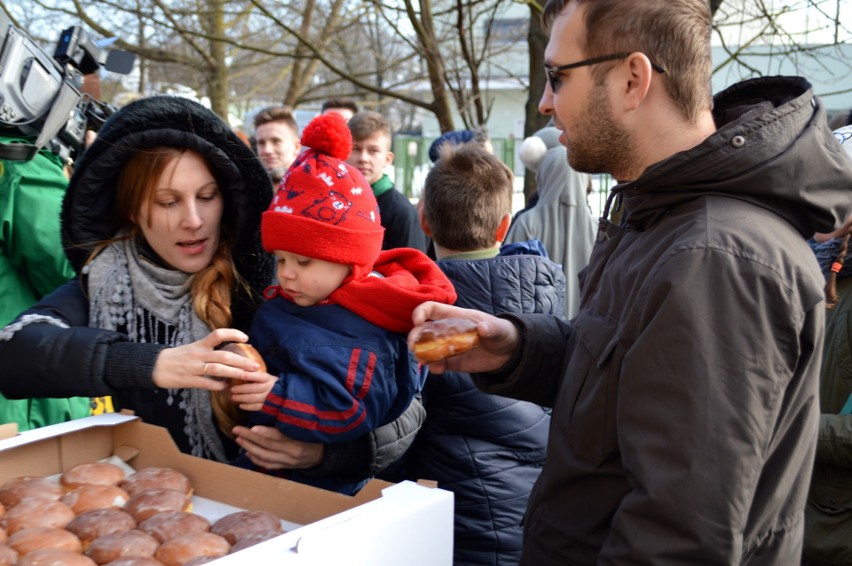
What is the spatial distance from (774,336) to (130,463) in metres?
1.45

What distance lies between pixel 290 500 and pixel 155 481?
0.32 m

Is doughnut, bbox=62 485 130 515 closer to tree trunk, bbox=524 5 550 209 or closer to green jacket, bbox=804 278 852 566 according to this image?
green jacket, bbox=804 278 852 566

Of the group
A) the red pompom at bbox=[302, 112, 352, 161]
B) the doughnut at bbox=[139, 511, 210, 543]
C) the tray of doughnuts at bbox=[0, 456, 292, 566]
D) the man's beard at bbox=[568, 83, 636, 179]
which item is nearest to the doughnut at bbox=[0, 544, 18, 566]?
the tray of doughnuts at bbox=[0, 456, 292, 566]

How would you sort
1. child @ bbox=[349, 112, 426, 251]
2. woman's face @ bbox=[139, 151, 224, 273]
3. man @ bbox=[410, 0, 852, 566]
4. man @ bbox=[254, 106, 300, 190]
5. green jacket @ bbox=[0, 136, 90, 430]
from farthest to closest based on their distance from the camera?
man @ bbox=[254, 106, 300, 190] < child @ bbox=[349, 112, 426, 251] < green jacket @ bbox=[0, 136, 90, 430] < woman's face @ bbox=[139, 151, 224, 273] < man @ bbox=[410, 0, 852, 566]

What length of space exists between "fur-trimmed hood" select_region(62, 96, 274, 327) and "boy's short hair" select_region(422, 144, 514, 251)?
771 mm

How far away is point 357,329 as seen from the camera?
197cm

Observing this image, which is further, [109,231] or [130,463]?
[109,231]

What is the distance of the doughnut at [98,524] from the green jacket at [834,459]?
189cm

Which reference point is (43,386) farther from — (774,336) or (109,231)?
(774,336)

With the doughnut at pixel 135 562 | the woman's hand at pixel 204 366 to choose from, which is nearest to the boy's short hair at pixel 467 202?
the woman's hand at pixel 204 366

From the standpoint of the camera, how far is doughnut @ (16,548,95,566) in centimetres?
139

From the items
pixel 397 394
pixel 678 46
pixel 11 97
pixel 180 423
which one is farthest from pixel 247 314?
pixel 678 46

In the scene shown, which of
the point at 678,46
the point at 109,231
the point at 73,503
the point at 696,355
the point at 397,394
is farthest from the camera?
the point at 109,231

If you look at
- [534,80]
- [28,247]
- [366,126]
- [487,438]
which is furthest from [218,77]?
[487,438]
